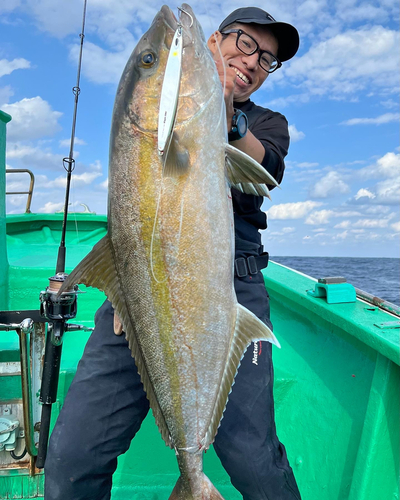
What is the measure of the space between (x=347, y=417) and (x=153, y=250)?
5.88ft

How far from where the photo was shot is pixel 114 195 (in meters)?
1.74

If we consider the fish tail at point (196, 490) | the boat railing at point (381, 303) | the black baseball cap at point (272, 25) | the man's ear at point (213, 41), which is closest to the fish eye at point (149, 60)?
the man's ear at point (213, 41)

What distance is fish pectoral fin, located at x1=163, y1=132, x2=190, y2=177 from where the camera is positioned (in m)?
1.63

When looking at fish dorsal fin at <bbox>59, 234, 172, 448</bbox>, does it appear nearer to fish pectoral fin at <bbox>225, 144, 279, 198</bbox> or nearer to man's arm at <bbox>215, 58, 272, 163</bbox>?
fish pectoral fin at <bbox>225, 144, 279, 198</bbox>

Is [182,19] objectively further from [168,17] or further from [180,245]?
[180,245]

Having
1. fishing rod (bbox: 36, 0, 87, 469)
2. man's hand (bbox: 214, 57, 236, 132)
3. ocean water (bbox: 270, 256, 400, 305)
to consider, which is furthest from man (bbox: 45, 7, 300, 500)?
ocean water (bbox: 270, 256, 400, 305)

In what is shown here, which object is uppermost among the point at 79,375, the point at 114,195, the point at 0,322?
the point at 114,195

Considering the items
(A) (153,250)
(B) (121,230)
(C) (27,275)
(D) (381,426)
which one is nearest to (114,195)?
(B) (121,230)

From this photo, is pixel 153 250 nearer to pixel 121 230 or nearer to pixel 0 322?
pixel 121 230

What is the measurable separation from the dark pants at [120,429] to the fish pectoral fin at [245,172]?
2.71 ft

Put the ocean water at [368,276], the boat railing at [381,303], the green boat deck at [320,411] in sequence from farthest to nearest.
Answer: the ocean water at [368,276], the boat railing at [381,303], the green boat deck at [320,411]

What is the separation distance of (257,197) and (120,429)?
1.41 metres

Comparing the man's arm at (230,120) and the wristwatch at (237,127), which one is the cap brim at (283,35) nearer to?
the man's arm at (230,120)

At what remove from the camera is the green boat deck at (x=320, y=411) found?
2.27 meters
